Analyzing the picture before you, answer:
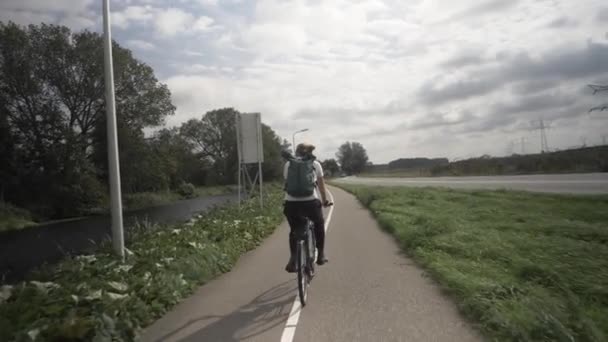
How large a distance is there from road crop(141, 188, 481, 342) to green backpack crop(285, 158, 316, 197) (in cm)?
135

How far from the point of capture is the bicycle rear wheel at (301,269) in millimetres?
4504

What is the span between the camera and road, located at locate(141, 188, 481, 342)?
3750 mm

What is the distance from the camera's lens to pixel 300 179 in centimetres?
500

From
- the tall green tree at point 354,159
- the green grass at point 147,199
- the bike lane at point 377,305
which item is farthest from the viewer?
the tall green tree at point 354,159

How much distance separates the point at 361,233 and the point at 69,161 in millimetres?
26952

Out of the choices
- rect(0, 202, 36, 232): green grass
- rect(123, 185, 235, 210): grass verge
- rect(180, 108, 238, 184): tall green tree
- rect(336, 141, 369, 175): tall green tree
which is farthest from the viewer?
rect(336, 141, 369, 175): tall green tree

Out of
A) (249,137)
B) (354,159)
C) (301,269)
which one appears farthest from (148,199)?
(354,159)

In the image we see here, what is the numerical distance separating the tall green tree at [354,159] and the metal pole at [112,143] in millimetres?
124323

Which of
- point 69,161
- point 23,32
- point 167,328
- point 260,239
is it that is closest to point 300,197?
point 167,328

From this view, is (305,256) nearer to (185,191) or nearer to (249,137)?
(249,137)

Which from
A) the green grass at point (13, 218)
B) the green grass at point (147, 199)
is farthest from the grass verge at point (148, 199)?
the green grass at point (13, 218)

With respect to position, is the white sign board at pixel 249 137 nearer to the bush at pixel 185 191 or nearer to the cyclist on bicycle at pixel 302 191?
the cyclist on bicycle at pixel 302 191

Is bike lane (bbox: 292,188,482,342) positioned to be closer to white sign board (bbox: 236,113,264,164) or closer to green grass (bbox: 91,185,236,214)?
white sign board (bbox: 236,113,264,164)

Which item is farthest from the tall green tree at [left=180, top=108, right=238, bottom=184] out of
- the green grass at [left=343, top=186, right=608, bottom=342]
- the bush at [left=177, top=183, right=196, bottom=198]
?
the green grass at [left=343, top=186, right=608, bottom=342]
